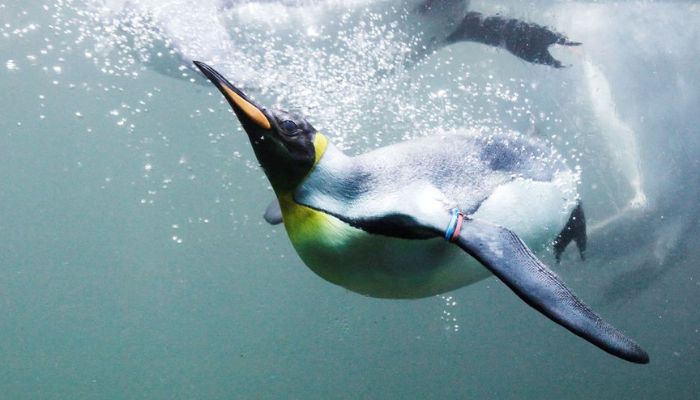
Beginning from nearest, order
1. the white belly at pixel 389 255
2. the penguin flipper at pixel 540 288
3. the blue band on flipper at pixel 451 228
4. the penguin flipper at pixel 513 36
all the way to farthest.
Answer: the penguin flipper at pixel 540 288 → the blue band on flipper at pixel 451 228 → the white belly at pixel 389 255 → the penguin flipper at pixel 513 36

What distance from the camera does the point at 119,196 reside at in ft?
81.9

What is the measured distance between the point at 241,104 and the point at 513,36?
4.94 m

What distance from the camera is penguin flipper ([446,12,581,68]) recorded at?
5.37 m

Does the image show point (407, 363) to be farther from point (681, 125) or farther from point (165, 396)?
point (681, 125)

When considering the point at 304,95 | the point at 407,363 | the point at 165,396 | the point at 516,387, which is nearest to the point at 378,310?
the point at 407,363

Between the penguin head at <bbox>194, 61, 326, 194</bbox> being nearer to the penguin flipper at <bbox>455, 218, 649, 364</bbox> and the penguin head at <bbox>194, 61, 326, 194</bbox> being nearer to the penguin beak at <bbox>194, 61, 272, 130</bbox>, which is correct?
the penguin beak at <bbox>194, 61, 272, 130</bbox>

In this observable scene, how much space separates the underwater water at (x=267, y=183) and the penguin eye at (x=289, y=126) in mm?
2880

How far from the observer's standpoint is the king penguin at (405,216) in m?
1.20

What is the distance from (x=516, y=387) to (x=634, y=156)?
26.5m

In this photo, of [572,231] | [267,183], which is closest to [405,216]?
[572,231]

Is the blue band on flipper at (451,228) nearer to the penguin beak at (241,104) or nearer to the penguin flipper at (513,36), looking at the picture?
the penguin beak at (241,104)

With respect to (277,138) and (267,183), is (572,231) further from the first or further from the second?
(267,183)

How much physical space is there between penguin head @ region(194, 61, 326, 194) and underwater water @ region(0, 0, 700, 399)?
2.84m

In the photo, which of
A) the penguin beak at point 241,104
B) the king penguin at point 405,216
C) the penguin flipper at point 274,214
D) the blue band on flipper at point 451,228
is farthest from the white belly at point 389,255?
the penguin flipper at point 274,214
